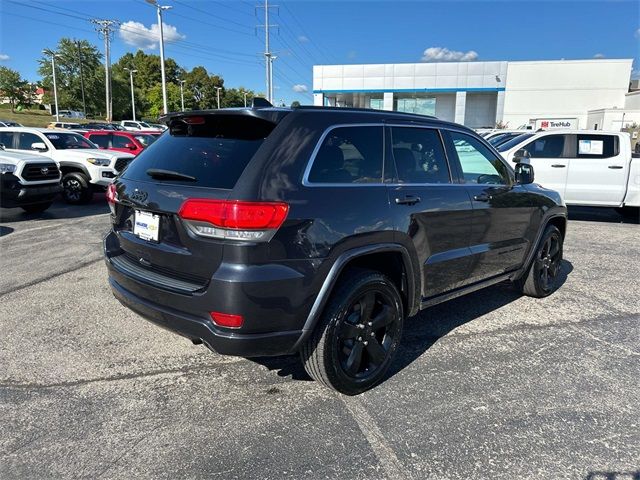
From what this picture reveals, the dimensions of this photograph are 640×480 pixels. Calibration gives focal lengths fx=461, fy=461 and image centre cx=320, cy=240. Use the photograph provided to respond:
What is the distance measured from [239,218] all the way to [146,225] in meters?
0.80

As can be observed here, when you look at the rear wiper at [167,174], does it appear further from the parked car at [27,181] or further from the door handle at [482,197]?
the parked car at [27,181]

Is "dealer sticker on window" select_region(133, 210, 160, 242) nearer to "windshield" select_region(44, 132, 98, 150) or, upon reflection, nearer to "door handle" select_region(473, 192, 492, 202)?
"door handle" select_region(473, 192, 492, 202)

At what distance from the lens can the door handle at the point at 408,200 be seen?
313 cm

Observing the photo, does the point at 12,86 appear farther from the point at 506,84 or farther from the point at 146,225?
the point at 146,225

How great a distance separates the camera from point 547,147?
970 centimetres

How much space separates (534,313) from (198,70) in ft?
369

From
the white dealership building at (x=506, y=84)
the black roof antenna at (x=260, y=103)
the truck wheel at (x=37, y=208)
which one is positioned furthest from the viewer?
the white dealership building at (x=506, y=84)

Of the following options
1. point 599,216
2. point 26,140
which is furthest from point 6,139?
point 599,216

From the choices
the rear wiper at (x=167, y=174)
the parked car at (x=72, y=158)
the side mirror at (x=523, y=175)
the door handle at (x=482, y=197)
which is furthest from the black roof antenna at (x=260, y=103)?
the parked car at (x=72, y=158)

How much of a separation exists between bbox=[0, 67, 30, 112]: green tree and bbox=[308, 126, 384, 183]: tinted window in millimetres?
97653

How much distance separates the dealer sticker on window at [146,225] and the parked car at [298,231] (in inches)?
0.5

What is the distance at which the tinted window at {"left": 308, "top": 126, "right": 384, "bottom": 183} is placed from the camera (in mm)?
2771

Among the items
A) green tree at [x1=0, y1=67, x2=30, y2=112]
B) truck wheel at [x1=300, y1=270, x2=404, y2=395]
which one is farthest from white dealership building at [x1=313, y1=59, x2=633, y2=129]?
green tree at [x1=0, y1=67, x2=30, y2=112]

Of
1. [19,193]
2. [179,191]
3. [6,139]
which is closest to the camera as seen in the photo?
[179,191]
